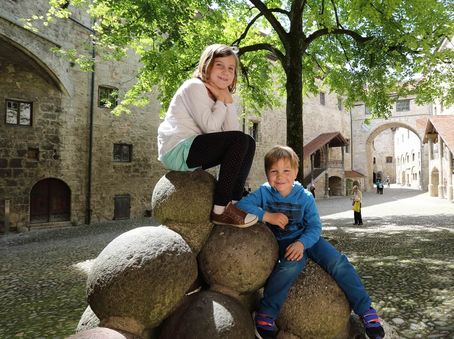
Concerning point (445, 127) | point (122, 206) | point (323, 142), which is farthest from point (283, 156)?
point (323, 142)

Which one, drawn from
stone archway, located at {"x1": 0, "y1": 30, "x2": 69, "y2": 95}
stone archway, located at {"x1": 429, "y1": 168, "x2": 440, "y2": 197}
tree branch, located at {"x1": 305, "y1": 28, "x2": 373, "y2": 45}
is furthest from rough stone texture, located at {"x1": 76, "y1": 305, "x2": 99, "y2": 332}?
stone archway, located at {"x1": 429, "y1": 168, "x2": 440, "y2": 197}

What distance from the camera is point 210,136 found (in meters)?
2.36

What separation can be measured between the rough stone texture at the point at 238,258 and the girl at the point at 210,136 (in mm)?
93

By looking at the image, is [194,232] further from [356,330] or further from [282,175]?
[356,330]

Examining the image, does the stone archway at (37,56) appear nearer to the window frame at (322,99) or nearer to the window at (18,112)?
the window at (18,112)

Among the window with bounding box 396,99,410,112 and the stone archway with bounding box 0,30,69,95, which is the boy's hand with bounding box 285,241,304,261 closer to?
the stone archway with bounding box 0,30,69,95

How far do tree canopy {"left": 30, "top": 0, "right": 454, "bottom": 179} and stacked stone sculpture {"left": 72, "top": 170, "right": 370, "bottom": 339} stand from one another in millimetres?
5667

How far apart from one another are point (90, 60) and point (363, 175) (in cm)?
2983

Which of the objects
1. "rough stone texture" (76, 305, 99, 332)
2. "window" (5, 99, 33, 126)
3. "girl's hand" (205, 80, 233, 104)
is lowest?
"rough stone texture" (76, 305, 99, 332)

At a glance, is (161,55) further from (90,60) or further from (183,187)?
(183,187)

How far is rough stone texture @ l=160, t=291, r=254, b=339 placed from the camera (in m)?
2.01

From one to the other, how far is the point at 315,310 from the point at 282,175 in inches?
38.8

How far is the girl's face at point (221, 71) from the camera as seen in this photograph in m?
2.45

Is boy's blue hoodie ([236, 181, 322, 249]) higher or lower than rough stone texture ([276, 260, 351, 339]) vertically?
higher
